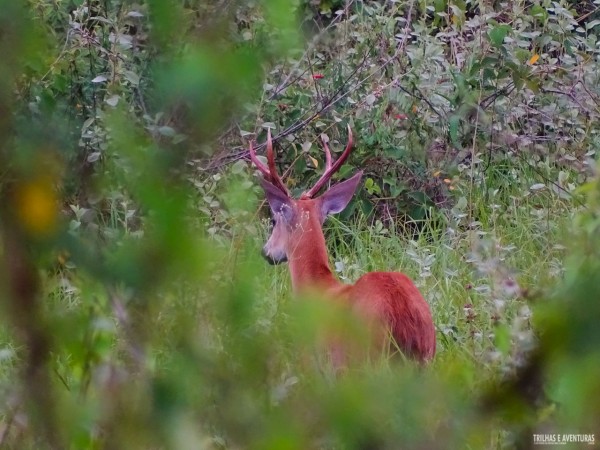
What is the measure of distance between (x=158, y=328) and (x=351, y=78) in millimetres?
5356

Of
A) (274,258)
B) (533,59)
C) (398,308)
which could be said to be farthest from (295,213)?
(533,59)

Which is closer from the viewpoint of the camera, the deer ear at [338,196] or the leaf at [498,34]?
the deer ear at [338,196]

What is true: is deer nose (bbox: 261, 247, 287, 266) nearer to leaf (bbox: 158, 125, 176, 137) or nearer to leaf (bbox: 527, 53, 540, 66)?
leaf (bbox: 527, 53, 540, 66)

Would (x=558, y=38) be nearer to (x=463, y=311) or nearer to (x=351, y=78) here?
(x=351, y=78)

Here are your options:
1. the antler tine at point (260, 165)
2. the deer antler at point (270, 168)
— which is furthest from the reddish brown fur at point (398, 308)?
the antler tine at point (260, 165)

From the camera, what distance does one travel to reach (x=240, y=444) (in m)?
1.21

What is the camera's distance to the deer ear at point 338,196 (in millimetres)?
5402

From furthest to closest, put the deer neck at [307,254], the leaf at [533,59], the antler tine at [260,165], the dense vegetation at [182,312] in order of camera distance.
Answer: the leaf at [533,59] → the antler tine at [260,165] → the deer neck at [307,254] → the dense vegetation at [182,312]

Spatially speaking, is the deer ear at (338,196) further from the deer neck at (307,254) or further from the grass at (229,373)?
the grass at (229,373)

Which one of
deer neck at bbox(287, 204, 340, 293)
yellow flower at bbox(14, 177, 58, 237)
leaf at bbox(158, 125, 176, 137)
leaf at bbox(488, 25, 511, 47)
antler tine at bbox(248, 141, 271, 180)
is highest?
leaf at bbox(158, 125, 176, 137)

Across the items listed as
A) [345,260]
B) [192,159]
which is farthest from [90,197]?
[345,260]

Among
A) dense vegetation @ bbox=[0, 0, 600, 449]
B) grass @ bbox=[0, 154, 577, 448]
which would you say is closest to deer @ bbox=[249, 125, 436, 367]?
dense vegetation @ bbox=[0, 0, 600, 449]

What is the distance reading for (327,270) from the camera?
16.5 feet

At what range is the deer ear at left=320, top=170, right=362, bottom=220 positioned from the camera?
213 inches
